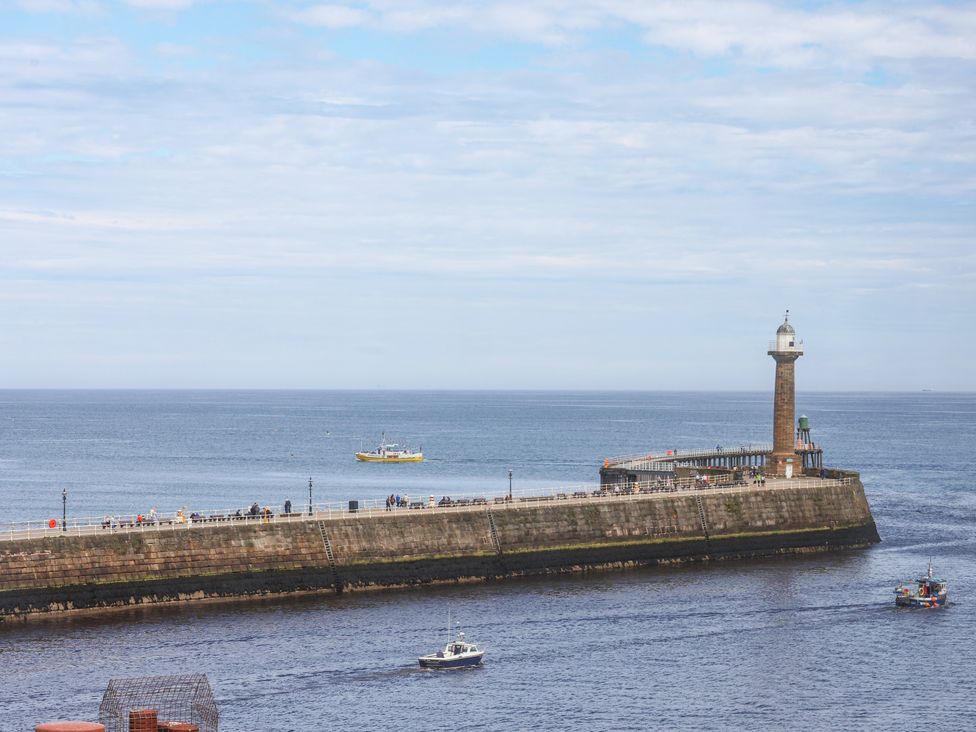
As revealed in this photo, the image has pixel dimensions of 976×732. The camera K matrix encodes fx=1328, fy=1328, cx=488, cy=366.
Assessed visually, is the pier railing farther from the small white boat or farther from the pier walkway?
the small white boat

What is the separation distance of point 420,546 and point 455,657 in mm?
20324

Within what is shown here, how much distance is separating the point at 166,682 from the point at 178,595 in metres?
17.6

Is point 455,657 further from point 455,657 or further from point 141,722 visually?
point 141,722

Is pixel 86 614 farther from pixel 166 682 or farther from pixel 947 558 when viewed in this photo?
pixel 947 558

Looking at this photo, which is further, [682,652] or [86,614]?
[86,614]

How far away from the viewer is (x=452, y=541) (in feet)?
248

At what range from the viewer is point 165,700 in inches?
1753

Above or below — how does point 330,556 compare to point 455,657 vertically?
above

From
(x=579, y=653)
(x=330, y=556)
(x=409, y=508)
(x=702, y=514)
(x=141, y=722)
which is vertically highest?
(x=409, y=508)

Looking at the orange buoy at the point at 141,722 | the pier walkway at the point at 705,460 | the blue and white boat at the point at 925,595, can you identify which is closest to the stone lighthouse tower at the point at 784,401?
the pier walkway at the point at 705,460

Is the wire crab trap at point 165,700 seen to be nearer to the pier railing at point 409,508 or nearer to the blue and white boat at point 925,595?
the pier railing at point 409,508

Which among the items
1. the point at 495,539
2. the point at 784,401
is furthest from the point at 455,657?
the point at 784,401

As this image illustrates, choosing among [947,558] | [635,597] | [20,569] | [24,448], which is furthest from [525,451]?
[20,569]

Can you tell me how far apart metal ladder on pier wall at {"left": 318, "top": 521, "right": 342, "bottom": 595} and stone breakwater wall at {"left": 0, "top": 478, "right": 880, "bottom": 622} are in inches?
2.1
